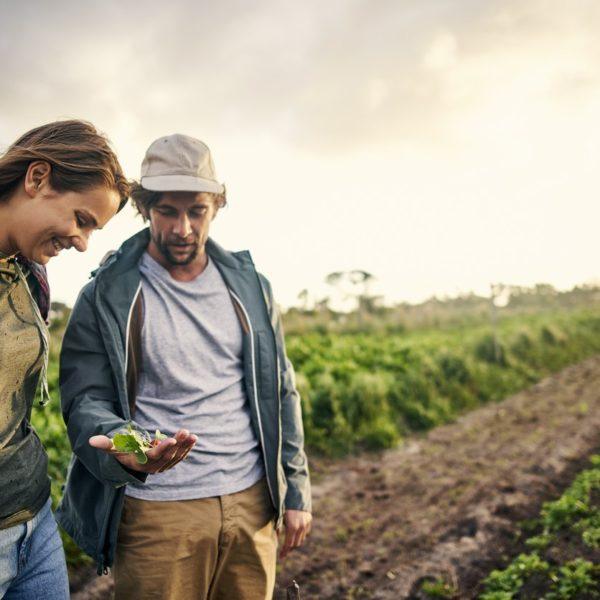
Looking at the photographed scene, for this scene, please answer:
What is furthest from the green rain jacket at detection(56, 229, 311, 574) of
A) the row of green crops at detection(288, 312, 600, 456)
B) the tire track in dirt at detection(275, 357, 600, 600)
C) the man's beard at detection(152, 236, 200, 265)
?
the row of green crops at detection(288, 312, 600, 456)

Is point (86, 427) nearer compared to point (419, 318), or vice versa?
point (86, 427)

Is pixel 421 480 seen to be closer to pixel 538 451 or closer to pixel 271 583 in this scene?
pixel 538 451

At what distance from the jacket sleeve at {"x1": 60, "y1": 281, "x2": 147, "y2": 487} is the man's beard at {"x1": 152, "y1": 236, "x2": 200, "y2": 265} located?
1.01 feet

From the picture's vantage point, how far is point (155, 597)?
6.69 ft

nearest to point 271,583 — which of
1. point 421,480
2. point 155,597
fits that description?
point 155,597

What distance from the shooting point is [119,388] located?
6.80 ft

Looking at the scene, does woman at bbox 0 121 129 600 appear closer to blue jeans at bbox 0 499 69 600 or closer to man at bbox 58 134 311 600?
blue jeans at bbox 0 499 69 600

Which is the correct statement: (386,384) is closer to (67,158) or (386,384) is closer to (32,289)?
(32,289)

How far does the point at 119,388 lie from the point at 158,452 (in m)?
0.53

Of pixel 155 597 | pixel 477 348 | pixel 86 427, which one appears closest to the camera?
pixel 86 427

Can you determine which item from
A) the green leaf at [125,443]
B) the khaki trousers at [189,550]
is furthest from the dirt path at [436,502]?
the green leaf at [125,443]

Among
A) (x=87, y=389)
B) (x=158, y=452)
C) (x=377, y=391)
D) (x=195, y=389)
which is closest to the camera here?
(x=158, y=452)

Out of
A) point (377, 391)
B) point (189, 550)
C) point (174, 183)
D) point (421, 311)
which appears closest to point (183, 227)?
point (174, 183)

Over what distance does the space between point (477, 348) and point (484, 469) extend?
675cm
